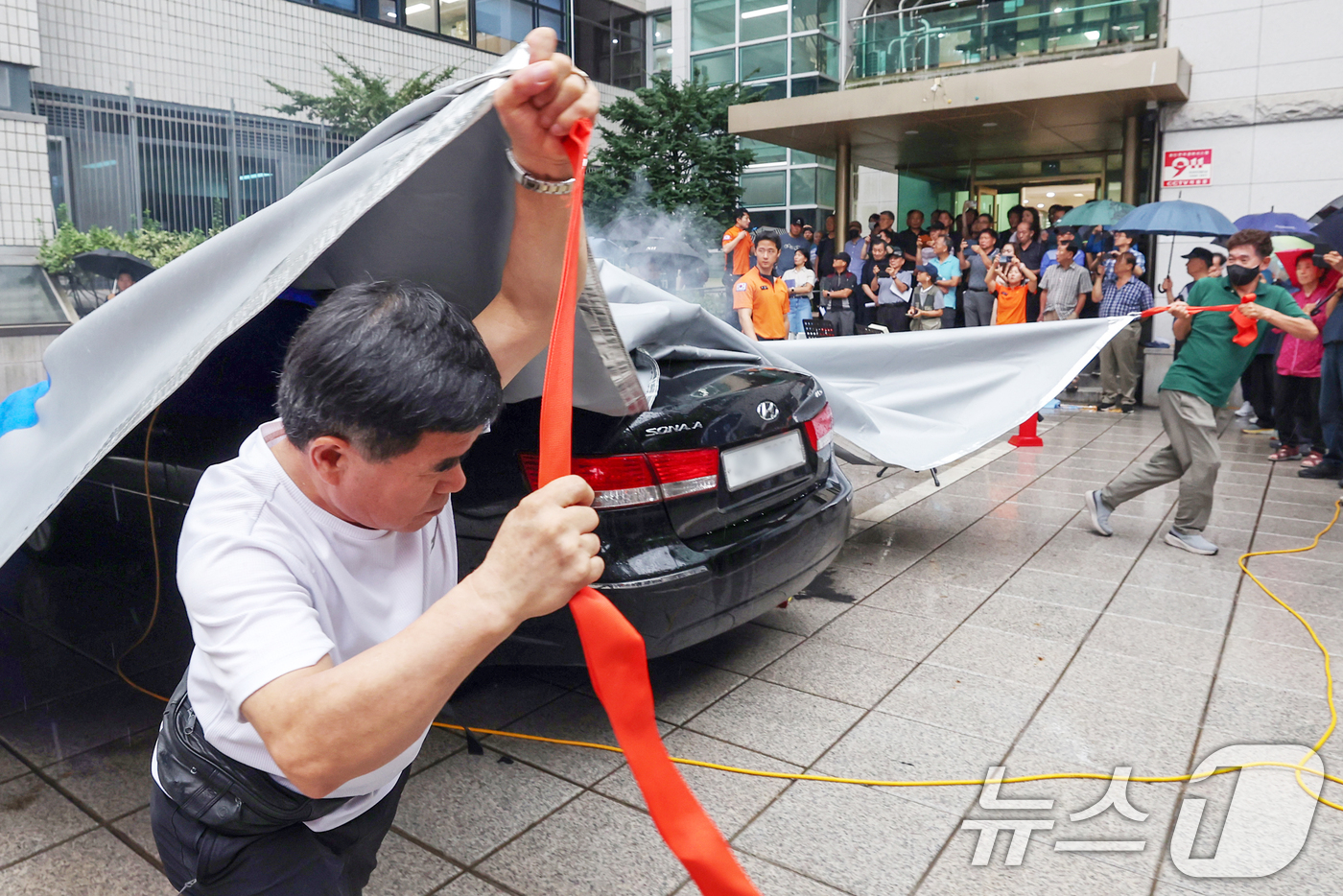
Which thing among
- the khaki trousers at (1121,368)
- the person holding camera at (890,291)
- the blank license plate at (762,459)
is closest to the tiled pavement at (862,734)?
the blank license plate at (762,459)

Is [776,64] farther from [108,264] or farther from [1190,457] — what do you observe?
[1190,457]

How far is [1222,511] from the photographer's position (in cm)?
662

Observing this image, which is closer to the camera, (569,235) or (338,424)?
(338,424)

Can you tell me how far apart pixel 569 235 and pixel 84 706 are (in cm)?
328

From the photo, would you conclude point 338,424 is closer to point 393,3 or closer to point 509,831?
point 509,831

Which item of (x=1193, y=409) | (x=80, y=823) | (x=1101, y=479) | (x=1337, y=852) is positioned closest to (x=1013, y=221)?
A: (x=1101, y=479)

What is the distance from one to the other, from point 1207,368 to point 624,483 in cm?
414

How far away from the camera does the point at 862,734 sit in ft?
11.0

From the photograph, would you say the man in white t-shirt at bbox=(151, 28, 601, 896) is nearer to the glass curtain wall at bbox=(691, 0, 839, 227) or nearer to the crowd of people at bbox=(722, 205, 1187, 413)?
the crowd of people at bbox=(722, 205, 1187, 413)

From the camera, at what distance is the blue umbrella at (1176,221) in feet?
37.3

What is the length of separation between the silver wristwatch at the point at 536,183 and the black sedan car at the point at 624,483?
53.2 inches

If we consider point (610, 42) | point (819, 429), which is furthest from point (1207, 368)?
point (610, 42)

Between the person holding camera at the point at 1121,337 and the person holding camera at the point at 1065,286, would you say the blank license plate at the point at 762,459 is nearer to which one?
the person holding camera at the point at 1121,337

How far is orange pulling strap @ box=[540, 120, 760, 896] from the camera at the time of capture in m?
1.28
